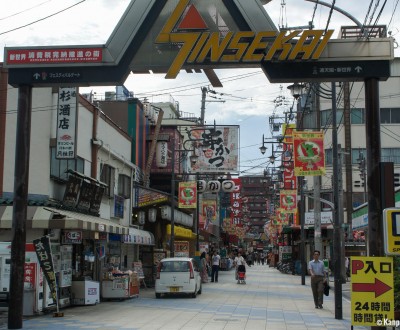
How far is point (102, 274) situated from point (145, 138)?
1674 centimetres

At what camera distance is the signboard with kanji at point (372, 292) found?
8.70 meters

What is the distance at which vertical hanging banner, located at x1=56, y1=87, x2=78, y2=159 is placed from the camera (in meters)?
20.0

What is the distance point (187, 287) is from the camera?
945 inches

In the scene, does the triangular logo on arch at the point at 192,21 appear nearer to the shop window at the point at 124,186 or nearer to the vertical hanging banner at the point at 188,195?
the shop window at the point at 124,186

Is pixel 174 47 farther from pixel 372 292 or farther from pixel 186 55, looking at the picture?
pixel 372 292

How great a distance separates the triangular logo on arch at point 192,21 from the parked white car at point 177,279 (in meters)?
13.4

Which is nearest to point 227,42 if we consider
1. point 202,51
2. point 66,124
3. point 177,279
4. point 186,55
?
point 202,51

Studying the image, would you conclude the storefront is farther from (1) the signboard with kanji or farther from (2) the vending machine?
(1) the signboard with kanji

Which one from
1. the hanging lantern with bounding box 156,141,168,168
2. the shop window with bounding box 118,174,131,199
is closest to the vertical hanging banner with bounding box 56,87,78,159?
the shop window with bounding box 118,174,131,199

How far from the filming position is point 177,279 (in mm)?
24094

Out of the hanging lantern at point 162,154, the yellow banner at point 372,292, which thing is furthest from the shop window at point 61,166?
the hanging lantern at point 162,154

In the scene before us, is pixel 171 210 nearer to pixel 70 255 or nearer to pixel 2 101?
pixel 70 255

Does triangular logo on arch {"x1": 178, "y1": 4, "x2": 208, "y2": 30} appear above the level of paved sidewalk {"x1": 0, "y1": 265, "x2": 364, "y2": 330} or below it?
above

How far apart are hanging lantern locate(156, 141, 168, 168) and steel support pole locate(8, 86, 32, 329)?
27203 mm
